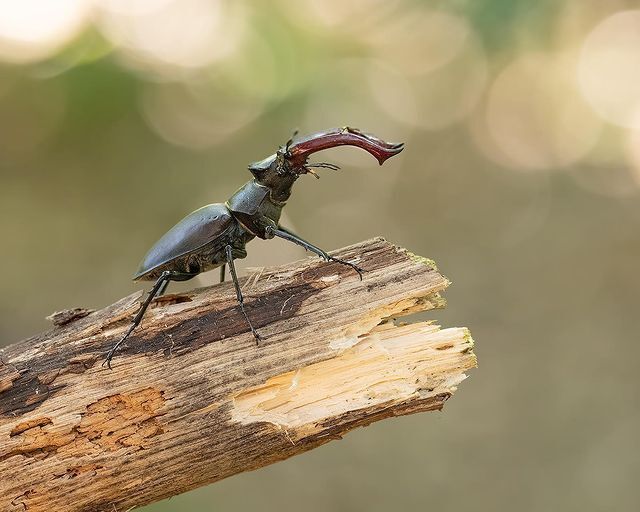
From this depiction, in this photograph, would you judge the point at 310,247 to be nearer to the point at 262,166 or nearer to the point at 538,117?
the point at 262,166

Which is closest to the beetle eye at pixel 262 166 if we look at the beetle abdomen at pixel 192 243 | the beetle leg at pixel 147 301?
the beetle abdomen at pixel 192 243

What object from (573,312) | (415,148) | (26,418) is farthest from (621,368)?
(26,418)

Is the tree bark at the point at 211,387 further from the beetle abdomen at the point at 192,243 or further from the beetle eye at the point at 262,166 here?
the beetle eye at the point at 262,166

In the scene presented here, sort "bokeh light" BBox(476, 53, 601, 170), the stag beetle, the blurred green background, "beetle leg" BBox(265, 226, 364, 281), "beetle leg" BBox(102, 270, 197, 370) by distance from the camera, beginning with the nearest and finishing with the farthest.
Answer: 1. "beetle leg" BBox(102, 270, 197, 370)
2. "beetle leg" BBox(265, 226, 364, 281)
3. the stag beetle
4. the blurred green background
5. "bokeh light" BBox(476, 53, 601, 170)

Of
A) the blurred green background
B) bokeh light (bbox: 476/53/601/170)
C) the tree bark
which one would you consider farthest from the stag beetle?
bokeh light (bbox: 476/53/601/170)

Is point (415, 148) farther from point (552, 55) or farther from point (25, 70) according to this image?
point (25, 70)

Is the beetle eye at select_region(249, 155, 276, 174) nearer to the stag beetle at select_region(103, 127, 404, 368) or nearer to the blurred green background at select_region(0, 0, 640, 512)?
the stag beetle at select_region(103, 127, 404, 368)

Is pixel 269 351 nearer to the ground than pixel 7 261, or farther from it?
nearer to the ground

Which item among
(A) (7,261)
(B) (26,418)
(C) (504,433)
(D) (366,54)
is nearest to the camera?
(B) (26,418)
